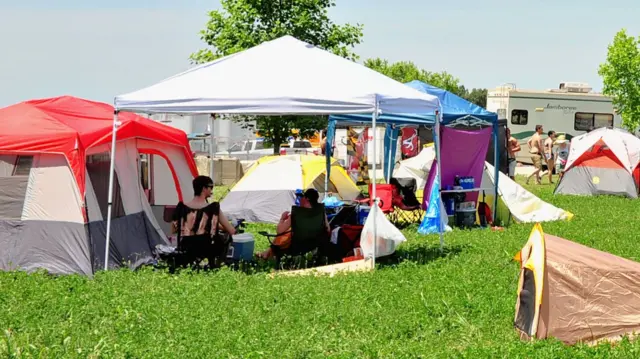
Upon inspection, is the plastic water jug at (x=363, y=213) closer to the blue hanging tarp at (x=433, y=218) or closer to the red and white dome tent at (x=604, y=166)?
the blue hanging tarp at (x=433, y=218)

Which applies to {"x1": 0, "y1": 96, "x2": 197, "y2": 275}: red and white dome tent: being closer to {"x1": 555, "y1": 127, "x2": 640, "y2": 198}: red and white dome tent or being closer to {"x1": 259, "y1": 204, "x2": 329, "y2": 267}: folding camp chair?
{"x1": 259, "y1": 204, "x2": 329, "y2": 267}: folding camp chair

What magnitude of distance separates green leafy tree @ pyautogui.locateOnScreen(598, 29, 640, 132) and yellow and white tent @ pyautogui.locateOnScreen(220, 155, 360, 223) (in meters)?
20.5

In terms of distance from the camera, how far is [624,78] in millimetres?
33031

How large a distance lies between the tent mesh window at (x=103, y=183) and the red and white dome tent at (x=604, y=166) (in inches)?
494

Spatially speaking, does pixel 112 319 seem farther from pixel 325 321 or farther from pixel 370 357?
pixel 370 357

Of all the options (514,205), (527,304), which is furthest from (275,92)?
(514,205)

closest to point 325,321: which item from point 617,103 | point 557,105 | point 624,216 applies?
point 624,216

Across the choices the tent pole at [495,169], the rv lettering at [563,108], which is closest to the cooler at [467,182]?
the tent pole at [495,169]

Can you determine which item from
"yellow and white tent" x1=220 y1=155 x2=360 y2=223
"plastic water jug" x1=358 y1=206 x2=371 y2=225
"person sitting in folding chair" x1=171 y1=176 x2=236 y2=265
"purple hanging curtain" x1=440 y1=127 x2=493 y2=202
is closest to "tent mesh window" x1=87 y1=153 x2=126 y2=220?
"person sitting in folding chair" x1=171 y1=176 x2=236 y2=265

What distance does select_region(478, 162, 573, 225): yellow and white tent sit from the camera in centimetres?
1480

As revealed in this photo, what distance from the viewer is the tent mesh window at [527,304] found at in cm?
672

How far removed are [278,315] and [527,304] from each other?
2076 mm

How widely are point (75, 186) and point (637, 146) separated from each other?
47.0 feet

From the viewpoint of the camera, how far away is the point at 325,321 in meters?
7.36
